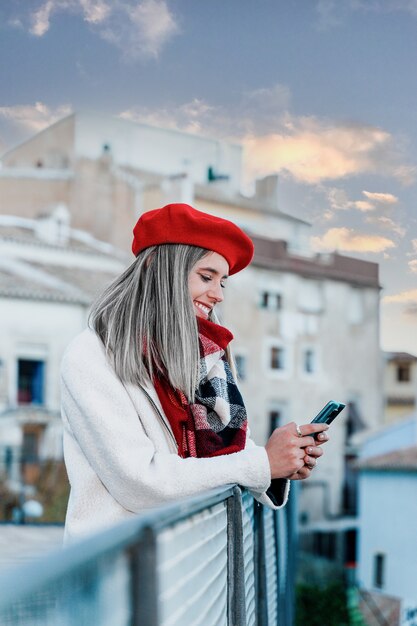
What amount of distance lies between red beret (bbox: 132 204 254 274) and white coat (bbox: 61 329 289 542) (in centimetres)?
15

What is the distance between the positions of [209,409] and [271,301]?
67.0ft

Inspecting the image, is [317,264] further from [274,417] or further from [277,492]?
[277,492]

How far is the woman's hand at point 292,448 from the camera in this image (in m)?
1.15

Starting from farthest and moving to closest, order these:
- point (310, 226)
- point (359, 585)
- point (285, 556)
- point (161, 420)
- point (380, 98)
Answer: point (359, 585) < point (310, 226) < point (380, 98) < point (285, 556) < point (161, 420)

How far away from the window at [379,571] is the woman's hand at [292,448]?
2538cm

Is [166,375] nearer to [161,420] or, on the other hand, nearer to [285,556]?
[161,420]

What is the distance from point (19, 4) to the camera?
2019 cm

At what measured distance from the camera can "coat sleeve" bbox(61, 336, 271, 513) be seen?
1.08m

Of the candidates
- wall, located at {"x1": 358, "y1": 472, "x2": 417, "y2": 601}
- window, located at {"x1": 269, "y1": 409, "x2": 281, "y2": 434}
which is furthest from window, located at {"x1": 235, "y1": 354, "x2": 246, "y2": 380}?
wall, located at {"x1": 358, "y1": 472, "x2": 417, "y2": 601}

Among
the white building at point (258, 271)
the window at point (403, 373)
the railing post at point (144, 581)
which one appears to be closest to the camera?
the railing post at point (144, 581)

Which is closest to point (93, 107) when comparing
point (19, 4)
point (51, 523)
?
point (19, 4)

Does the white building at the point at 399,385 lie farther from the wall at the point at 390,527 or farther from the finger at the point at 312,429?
the finger at the point at 312,429

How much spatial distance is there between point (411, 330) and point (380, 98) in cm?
482

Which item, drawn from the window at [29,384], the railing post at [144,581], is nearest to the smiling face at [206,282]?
the railing post at [144,581]
